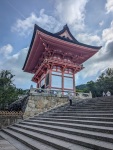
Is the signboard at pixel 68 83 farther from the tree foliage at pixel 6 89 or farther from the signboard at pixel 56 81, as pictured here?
the tree foliage at pixel 6 89

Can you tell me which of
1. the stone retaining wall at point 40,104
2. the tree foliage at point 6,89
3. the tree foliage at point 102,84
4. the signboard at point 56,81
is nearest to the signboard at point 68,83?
the signboard at point 56,81

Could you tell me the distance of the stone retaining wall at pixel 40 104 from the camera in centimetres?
1373

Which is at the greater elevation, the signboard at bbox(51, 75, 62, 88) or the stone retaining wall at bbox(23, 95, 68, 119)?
the signboard at bbox(51, 75, 62, 88)

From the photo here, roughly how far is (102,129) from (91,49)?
45.6 ft

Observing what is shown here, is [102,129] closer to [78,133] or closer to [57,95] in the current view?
[78,133]

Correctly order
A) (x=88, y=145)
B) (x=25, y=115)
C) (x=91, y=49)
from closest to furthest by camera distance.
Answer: (x=88, y=145) < (x=25, y=115) < (x=91, y=49)

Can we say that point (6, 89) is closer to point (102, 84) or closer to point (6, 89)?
point (6, 89)

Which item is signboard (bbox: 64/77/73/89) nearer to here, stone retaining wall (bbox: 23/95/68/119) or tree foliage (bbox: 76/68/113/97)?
stone retaining wall (bbox: 23/95/68/119)

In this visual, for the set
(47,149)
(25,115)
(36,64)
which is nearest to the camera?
(47,149)

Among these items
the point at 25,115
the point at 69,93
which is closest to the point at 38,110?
the point at 25,115

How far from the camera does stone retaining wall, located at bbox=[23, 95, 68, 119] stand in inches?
540

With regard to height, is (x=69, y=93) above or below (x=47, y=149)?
above

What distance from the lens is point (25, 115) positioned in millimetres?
13367

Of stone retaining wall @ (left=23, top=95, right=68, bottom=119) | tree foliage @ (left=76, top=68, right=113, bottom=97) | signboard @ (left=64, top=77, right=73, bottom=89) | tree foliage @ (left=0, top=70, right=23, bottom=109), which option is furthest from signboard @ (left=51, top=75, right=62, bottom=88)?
tree foliage @ (left=76, top=68, right=113, bottom=97)
